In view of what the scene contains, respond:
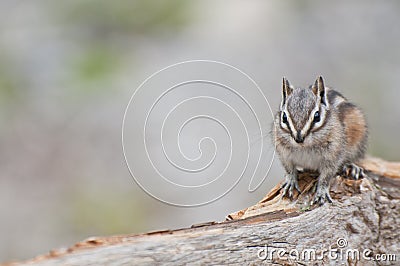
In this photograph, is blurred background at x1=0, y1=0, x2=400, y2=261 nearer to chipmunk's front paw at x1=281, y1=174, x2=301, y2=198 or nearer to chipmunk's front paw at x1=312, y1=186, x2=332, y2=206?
chipmunk's front paw at x1=281, y1=174, x2=301, y2=198

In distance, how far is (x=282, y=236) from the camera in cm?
348

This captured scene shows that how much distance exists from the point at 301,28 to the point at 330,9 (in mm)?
799

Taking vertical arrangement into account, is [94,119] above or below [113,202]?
above

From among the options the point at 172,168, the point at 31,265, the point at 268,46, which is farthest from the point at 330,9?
the point at 31,265

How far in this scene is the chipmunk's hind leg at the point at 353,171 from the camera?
4105mm

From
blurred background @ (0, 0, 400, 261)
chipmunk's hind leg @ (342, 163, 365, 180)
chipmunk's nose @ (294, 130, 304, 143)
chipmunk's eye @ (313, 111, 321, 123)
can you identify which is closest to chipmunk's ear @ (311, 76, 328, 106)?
chipmunk's eye @ (313, 111, 321, 123)

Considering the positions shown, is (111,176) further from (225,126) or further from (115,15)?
(115,15)

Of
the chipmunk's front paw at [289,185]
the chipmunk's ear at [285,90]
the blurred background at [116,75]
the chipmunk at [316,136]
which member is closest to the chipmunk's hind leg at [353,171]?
the chipmunk at [316,136]

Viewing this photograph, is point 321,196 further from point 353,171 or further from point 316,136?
point 353,171

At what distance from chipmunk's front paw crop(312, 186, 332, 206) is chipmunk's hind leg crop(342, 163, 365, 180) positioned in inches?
14.4

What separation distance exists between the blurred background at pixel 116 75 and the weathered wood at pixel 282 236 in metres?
2.21

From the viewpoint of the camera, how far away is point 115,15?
34.6 ft

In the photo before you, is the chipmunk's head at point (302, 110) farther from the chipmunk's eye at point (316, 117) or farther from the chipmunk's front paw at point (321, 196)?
the chipmunk's front paw at point (321, 196)

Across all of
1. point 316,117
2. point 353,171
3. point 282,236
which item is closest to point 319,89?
point 316,117
